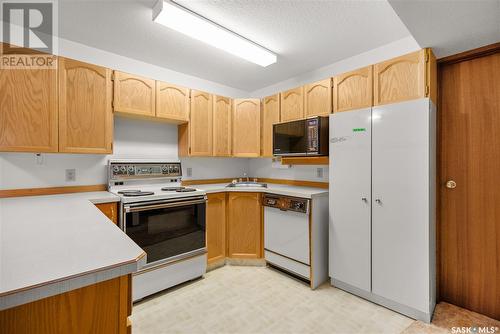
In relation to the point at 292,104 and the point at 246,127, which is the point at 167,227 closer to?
the point at 246,127

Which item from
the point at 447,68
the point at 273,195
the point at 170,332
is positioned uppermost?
the point at 447,68

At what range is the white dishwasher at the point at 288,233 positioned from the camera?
2451 millimetres

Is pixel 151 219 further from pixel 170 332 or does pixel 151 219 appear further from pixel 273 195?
pixel 273 195

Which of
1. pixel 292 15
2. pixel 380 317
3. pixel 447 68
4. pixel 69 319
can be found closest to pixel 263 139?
pixel 292 15

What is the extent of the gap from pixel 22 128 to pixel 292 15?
2386 mm

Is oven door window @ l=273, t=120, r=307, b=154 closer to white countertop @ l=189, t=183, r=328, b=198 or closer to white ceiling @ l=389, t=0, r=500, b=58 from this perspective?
white countertop @ l=189, t=183, r=328, b=198

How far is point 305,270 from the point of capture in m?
2.45

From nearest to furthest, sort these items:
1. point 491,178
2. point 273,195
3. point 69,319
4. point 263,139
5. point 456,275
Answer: point 69,319 → point 491,178 → point 456,275 → point 273,195 → point 263,139

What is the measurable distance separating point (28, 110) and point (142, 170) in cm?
109

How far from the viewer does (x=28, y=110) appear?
198cm

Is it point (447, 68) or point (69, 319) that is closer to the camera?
point (69, 319)

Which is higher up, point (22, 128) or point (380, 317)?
point (22, 128)

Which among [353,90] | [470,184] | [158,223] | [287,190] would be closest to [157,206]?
[158,223]

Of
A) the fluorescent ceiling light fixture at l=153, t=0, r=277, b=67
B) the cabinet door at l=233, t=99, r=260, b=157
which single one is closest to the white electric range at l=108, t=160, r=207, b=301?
the cabinet door at l=233, t=99, r=260, b=157
